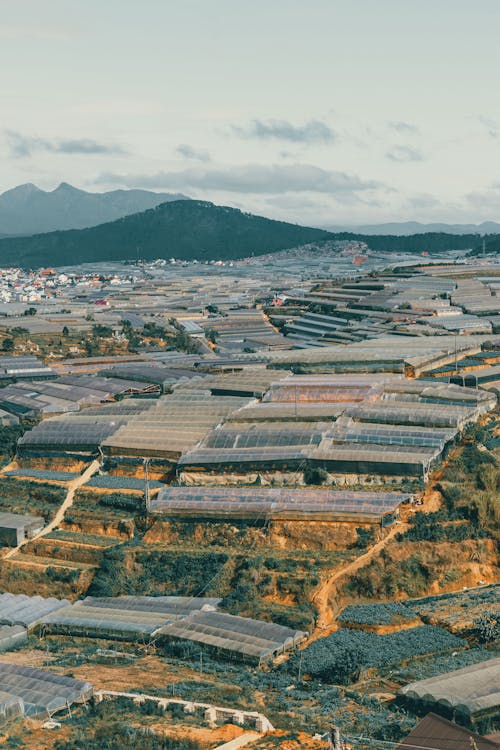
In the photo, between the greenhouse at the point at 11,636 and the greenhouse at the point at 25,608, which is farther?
the greenhouse at the point at 25,608

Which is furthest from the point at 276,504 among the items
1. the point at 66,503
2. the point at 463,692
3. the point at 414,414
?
the point at 463,692

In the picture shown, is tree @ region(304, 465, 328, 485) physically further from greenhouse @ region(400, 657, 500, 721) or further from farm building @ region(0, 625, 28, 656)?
greenhouse @ region(400, 657, 500, 721)

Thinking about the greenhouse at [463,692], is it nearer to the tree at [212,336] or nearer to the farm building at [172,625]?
the farm building at [172,625]

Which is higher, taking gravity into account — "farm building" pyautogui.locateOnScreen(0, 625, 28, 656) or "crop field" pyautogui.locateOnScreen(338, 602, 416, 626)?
"crop field" pyautogui.locateOnScreen(338, 602, 416, 626)

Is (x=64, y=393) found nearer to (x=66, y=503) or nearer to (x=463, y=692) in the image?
(x=66, y=503)

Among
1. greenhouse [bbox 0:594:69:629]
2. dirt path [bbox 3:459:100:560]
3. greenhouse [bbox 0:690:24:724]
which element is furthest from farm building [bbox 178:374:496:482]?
greenhouse [bbox 0:690:24:724]

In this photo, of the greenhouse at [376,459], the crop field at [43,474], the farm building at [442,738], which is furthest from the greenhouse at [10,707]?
the crop field at [43,474]
